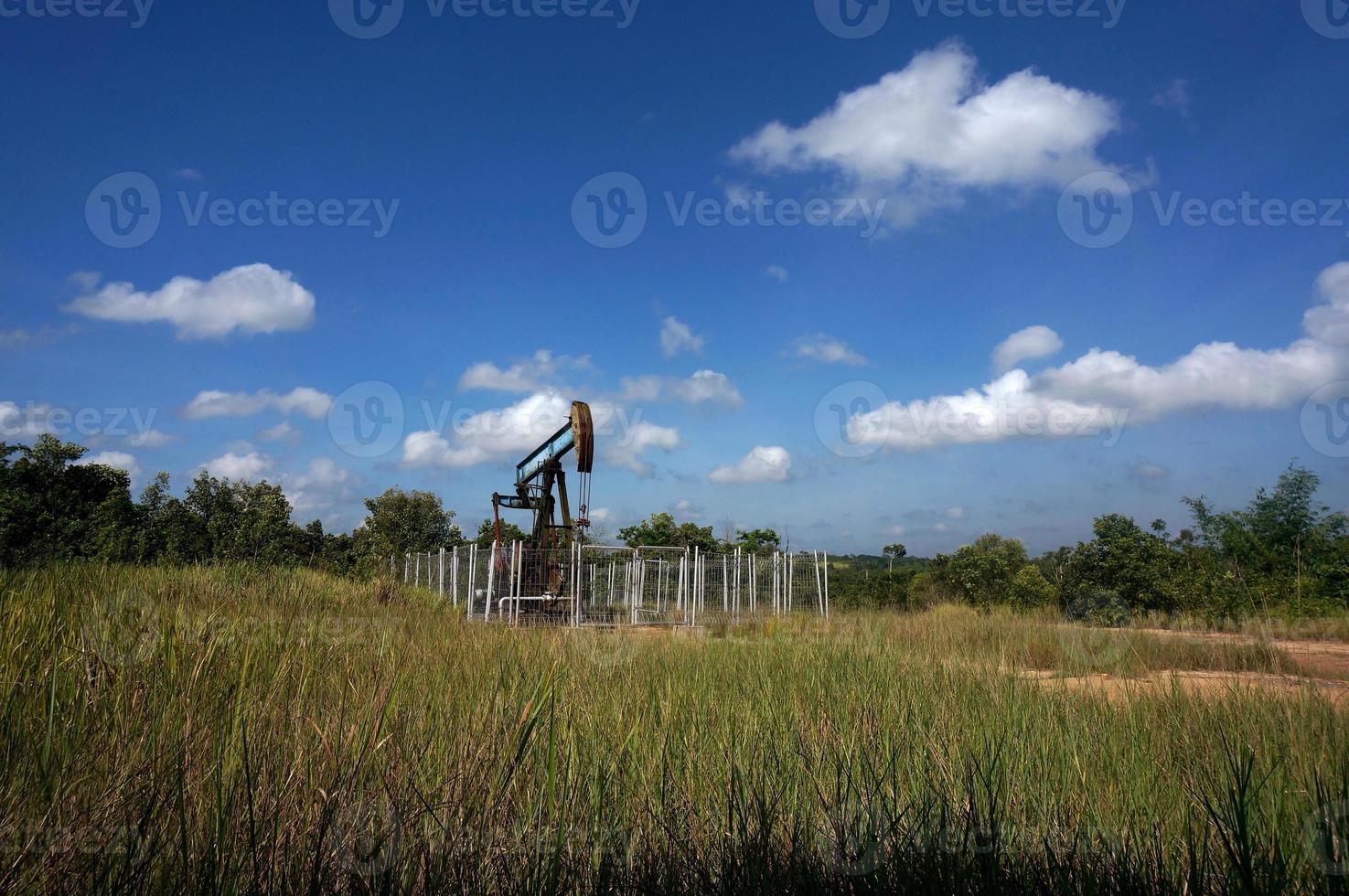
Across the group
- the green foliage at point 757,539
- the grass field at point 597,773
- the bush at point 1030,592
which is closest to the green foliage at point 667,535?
the green foliage at point 757,539

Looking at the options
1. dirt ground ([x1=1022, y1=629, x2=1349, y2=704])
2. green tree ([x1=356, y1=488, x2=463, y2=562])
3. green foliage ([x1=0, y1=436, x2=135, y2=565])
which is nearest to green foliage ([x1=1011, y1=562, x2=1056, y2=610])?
dirt ground ([x1=1022, y1=629, x2=1349, y2=704])

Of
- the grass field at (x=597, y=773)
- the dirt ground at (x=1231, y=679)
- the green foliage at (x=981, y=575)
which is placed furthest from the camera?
the green foliage at (x=981, y=575)

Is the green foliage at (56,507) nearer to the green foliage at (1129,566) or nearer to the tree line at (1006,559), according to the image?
the tree line at (1006,559)

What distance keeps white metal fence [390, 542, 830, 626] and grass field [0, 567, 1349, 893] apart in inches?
393

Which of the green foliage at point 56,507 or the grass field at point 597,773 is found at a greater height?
the green foliage at point 56,507

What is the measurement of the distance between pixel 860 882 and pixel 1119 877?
31.5 inches

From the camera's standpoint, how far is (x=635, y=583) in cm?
1677

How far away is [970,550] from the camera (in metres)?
21.5

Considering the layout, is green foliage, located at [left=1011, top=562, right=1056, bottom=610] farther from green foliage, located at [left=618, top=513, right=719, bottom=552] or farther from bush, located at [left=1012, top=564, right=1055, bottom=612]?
green foliage, located at [left=618, top=513, right=719, bottom=552]

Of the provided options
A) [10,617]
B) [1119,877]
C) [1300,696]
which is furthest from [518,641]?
[1300,696]

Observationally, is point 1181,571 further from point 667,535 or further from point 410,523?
point 410,523

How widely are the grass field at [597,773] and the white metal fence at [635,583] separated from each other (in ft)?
32.7

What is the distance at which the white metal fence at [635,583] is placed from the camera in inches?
603

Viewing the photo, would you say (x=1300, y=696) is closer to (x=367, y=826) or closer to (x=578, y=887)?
(x=578, y=887)
